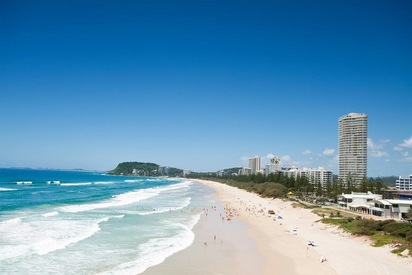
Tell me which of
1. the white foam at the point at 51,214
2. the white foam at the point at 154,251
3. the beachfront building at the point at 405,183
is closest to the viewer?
the white foam at the point at 154,251

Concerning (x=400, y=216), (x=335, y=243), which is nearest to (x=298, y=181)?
(x=400, y=216)

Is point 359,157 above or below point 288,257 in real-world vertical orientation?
above

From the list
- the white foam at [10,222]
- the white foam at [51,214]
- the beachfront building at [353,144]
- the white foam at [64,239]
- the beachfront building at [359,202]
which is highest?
the beachfront building at [353,144]

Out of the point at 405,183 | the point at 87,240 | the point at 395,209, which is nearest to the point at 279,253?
the point at 87,240

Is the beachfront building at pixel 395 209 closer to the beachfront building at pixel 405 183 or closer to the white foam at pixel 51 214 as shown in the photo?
the white foam at pixel 51 214

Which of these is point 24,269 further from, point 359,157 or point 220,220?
point 359,157

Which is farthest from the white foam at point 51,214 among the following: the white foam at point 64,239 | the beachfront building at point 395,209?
the beachfront building at point 395,209
